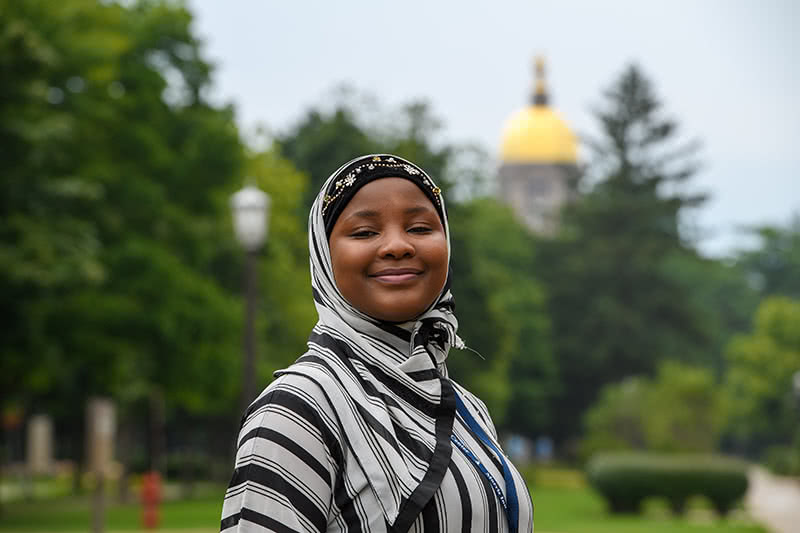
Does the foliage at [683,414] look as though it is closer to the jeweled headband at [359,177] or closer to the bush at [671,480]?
the bush at [671,480]

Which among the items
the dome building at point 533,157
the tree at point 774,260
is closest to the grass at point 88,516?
the tree at point 774,260

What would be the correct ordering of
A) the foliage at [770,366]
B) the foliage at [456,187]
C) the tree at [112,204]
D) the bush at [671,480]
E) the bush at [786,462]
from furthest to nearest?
the foliage at [770,366] < the bush at [786,462] < the foliage at [456,187] < the bush at [671,480] < the tree at [112,204]

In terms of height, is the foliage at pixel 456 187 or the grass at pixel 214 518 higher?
the foliage at pixel 456 187

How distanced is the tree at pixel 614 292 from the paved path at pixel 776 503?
9.02 meters

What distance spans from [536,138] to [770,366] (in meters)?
67.4

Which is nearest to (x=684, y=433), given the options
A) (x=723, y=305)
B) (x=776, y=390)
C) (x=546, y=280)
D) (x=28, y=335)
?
(x=28, y=335)

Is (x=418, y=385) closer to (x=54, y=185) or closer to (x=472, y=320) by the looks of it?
(x=54, y=185)

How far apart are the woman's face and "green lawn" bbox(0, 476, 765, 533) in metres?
21.3

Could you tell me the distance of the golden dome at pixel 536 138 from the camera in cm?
12700

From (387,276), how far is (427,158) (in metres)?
45.2

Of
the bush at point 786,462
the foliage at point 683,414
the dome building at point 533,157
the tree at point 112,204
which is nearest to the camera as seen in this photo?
the tree at point 112,204

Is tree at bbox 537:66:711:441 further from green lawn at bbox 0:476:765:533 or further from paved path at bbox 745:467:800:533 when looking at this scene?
green lawn at bbox 0:476:765:533

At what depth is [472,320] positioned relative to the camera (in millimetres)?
48969

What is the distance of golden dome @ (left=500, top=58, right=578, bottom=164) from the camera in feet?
417
